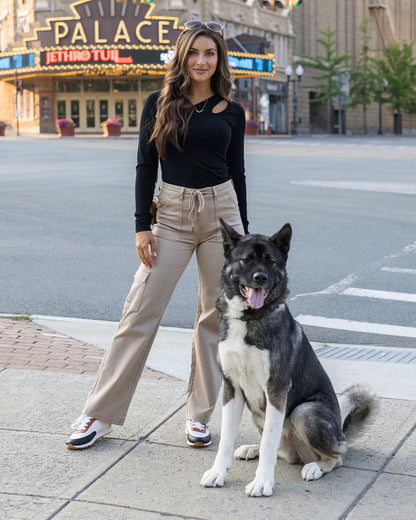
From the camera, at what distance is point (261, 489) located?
3.78 metres

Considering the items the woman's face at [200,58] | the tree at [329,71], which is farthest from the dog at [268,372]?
the tree at [329,71]

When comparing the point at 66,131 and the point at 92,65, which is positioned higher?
the point at 92,65

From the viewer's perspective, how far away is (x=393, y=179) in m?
21.1

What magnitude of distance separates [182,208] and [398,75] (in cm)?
7770

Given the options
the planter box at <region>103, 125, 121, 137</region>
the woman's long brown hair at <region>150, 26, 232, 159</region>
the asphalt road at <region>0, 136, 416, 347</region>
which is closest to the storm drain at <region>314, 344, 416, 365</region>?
the asphalt road at <region>0, 136, 416, 347</region>

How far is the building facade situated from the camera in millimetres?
74812

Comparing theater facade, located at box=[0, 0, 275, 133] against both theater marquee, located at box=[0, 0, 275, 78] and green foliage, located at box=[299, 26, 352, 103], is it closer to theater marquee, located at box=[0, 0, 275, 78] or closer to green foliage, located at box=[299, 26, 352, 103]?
theater marquee, located at box=[0, 0, 275, 78]

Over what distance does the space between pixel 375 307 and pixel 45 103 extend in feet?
182

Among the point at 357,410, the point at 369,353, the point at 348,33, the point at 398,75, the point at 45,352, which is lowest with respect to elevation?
the point at 369,353

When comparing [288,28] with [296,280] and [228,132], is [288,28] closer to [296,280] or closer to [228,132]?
[296,280]

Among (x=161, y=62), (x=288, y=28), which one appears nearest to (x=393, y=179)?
(x=161, y=62)

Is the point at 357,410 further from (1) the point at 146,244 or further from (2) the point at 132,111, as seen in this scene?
(2) the point at 132,111

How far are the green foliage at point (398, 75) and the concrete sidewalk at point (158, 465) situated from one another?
2903 inches

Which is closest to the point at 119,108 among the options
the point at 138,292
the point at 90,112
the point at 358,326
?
the point at 90,112
